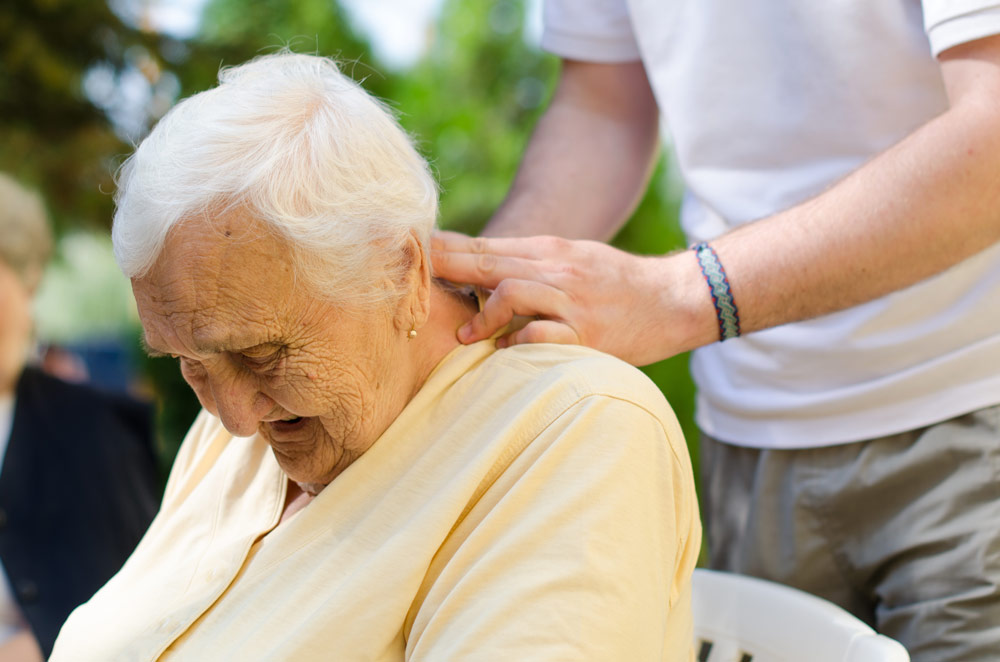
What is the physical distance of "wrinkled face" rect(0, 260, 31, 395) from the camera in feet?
10.1

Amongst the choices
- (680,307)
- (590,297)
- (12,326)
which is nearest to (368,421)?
(590,297)

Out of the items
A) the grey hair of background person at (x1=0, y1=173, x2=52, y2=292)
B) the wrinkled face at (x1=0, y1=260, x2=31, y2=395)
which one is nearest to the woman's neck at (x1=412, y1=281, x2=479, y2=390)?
the wrinkled face at (x1=0, y1=260, x2=31, y2=395)

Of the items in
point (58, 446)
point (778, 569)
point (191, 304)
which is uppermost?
point (191, 304)

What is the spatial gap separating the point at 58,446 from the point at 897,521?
8.24ft

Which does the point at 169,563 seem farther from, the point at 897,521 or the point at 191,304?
the point at 897,521

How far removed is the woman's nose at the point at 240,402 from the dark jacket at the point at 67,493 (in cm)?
153

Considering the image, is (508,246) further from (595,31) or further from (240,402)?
(595,31)

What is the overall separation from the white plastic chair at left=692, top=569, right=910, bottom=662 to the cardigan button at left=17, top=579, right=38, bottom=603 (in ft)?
6.27

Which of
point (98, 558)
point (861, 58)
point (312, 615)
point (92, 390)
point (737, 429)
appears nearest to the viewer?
point (312, 615)

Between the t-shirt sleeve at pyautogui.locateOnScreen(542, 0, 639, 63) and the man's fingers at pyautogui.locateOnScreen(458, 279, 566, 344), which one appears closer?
the man's fingers at pyautogui.locateOnScreen(458, 279, 566, 344)

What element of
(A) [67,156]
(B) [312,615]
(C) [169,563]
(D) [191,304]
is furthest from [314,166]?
(A) [67,156]

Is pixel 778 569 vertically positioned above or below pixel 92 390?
above

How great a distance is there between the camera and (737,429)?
198 cm

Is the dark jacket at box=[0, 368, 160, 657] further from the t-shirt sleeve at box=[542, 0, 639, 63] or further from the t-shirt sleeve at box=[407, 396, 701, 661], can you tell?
the t-shirt sleeve at box=[542, 0, 639, 63]
